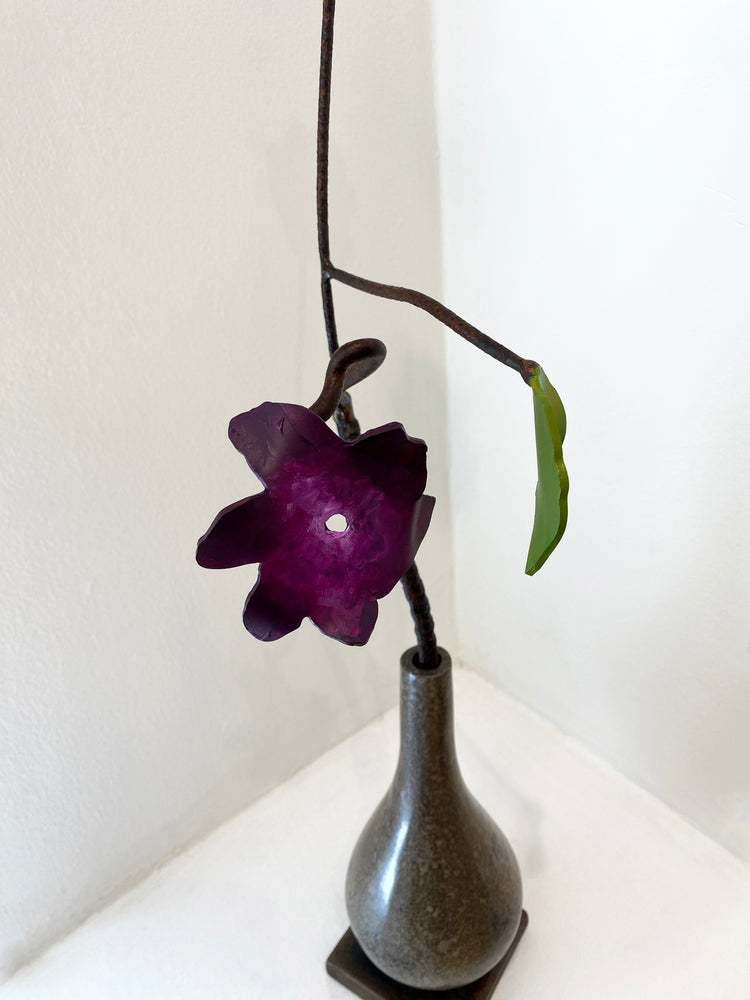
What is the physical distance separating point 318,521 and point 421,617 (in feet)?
0.62

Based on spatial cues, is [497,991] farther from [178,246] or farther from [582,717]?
[178,246]

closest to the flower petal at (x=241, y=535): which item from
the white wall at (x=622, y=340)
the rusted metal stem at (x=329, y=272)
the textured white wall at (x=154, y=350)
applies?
the rusted metal stem at (x=329, y=272)

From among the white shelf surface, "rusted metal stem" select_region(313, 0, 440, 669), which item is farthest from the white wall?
"rusted metal stem" select_region(313, 0, 440, 669)

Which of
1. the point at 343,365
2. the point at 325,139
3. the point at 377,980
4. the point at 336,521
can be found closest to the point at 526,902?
the point at 377,980

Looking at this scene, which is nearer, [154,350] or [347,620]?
[347,620]

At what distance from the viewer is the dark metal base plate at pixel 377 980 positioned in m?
0.74

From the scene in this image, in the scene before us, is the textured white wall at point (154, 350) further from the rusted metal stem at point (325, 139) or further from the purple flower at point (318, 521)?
the purple flower at point (318, 521)

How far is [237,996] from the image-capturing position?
2.54ft

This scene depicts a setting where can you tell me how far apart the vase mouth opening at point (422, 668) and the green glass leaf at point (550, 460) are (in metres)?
0.22

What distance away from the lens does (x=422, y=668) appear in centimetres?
64

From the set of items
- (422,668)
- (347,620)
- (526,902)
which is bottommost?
(526,902)

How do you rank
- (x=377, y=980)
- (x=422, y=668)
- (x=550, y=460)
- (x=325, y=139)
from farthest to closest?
(x=377, y=980)
(x=422, y=668)
(x=325, y=139)
(x=550, y=460)

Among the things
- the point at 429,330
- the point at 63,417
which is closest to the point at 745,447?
the point at 429,330

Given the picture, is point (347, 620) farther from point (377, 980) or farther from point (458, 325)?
point (377, 980)
